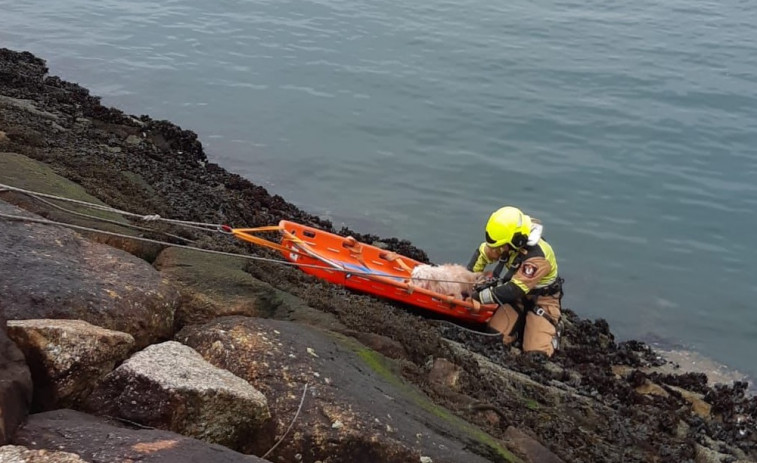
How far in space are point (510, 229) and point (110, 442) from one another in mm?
6149

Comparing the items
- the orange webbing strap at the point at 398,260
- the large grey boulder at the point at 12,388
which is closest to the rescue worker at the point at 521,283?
the orange webbing strap at the point at 398,260

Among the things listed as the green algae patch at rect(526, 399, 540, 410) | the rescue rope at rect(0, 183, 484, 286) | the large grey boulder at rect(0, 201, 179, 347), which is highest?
the rescue rope at rect(0, 183, 484, 286)

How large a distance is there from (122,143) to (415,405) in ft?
30.2

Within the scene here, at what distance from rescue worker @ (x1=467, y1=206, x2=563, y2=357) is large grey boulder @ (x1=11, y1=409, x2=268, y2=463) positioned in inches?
225

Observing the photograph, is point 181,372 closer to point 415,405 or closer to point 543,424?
point 415,405

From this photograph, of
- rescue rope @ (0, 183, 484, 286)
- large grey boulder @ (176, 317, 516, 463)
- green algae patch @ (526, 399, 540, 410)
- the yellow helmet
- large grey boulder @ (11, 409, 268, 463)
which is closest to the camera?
large grey boulder @ (11, 409, 268, 463)

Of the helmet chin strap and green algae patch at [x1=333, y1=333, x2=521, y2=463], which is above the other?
the helmet chin strap

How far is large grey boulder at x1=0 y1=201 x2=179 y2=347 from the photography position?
4.24 metres

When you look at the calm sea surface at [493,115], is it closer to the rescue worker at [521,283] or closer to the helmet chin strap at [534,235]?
the rescue worker at [521,283]

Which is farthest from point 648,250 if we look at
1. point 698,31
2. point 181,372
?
point 698,31

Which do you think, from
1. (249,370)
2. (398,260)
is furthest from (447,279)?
(249,370)

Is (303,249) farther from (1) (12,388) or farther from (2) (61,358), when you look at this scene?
(1) (12,388)

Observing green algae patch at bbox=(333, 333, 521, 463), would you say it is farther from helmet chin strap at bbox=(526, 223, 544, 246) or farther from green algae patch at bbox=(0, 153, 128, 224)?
helmet chin strap at bbox=(526, 223, 544, 246)

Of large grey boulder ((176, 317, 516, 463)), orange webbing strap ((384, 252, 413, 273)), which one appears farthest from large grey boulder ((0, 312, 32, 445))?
orange webbing strap ((384, 252, 413, 273))
